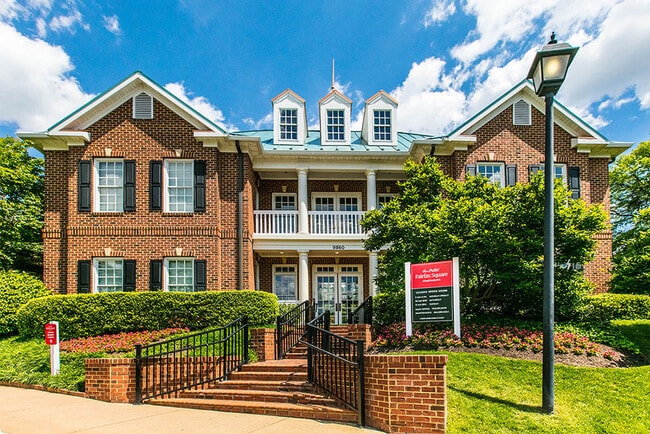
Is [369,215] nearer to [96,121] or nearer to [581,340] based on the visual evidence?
[581,340]

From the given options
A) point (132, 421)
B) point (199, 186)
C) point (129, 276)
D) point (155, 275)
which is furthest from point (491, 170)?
point (132, 421)

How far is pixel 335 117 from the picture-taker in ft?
59.5

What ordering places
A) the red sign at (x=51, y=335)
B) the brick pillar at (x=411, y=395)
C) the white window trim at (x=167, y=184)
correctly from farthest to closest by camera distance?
the white window trim at (x=167, y=184), the red sign at (x=51, y=335), the brick pillar at (x=411, y=395)

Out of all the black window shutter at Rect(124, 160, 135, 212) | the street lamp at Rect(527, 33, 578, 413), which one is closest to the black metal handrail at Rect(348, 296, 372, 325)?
the street lamp at Rect(527, 33, 578, 413)

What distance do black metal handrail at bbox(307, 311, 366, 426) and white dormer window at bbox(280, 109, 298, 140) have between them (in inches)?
447

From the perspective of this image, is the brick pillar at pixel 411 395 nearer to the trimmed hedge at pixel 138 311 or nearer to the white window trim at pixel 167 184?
the trimmed hedge at pixel 138 311

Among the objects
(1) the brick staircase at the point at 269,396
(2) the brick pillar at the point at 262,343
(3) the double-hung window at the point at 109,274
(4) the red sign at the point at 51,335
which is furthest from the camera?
(3) the double-hung window at the point at 109,274

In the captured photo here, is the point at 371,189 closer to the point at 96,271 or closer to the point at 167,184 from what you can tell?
the point at 167,184

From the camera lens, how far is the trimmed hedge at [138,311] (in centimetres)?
1271

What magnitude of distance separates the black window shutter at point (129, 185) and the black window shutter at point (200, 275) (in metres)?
2.87

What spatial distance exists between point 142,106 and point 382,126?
9120 millimetres

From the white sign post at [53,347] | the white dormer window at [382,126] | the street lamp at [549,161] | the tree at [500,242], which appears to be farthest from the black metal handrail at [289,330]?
the white dormer window at [382,126]

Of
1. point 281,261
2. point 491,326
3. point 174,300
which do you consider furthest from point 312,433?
point 281,261

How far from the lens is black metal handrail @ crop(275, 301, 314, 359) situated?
9.99m
